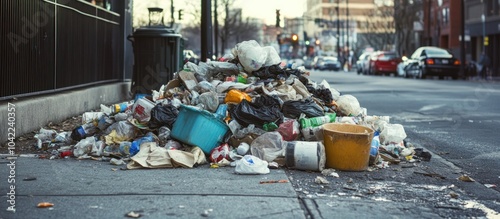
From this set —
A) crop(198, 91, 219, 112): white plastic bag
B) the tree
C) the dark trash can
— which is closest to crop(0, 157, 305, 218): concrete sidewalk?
crop(198, 91, 219, 112): white plastic bag

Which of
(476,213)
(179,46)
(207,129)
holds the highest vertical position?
(179,46)

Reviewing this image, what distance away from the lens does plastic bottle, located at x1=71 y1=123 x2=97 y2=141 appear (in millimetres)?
8297

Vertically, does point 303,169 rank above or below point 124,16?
below

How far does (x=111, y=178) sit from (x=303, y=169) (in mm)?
1908

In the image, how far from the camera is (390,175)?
684 centimetres

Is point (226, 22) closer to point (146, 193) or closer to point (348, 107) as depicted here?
point (348, 107)

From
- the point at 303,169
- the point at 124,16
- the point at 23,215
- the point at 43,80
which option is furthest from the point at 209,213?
the point at 124,16

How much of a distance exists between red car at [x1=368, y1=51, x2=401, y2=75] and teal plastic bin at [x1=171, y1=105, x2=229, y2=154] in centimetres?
4008

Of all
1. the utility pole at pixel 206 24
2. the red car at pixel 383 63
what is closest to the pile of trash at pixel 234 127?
the utility pole at pixel 206 24

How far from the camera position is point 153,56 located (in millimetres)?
14898

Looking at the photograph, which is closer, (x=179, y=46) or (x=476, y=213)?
(x=476, y=213)

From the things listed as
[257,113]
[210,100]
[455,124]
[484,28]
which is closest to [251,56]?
[210,100]

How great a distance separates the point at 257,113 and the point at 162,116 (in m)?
1.13

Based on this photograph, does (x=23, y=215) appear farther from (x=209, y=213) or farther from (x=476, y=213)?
(x=476, y=213)
